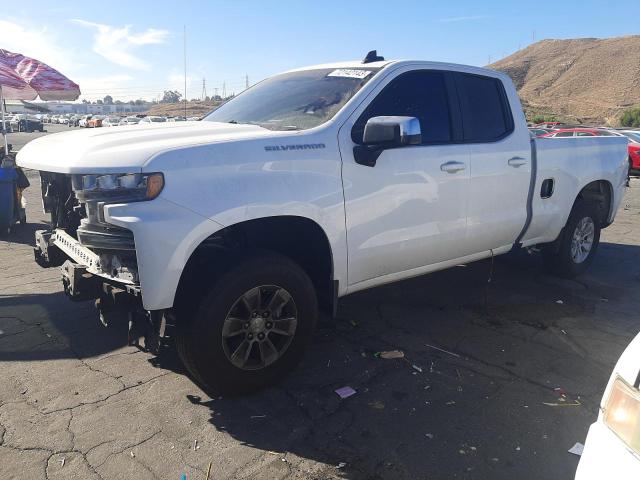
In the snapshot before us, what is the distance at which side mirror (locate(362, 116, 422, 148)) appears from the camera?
3301 mm

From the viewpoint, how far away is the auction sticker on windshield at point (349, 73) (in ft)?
12.7

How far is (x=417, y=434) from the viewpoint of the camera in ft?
9.71

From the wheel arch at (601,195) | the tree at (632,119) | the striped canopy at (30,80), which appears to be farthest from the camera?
the tree at (632,119)

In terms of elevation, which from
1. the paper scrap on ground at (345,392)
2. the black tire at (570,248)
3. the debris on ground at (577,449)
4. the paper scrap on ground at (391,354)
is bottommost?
the debris on ground at (577,449)

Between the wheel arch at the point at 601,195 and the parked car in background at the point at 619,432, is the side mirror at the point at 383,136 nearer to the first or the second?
the parked car in background at the point at 619,432

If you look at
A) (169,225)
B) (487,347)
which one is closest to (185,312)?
(169,225)

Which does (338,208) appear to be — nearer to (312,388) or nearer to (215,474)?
(312,388)

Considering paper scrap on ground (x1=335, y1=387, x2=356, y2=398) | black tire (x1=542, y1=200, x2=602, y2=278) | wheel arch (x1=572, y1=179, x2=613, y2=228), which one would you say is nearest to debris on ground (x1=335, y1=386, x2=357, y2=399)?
paper scrap on ground (x1=335, y1=387, x2=356, y2=398)

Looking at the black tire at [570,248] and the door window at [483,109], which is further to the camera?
the black tire at [570,248]

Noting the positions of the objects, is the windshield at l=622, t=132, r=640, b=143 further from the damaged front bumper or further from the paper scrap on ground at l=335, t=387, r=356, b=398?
the damaged front bumper

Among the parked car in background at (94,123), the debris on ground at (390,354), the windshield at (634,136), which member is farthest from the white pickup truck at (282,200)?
the parked car in background at (94,123)

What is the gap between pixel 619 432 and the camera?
5.60ft

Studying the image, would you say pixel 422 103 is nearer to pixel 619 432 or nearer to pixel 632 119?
pixel 619 432

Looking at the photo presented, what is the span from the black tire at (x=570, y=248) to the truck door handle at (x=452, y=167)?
221cm
